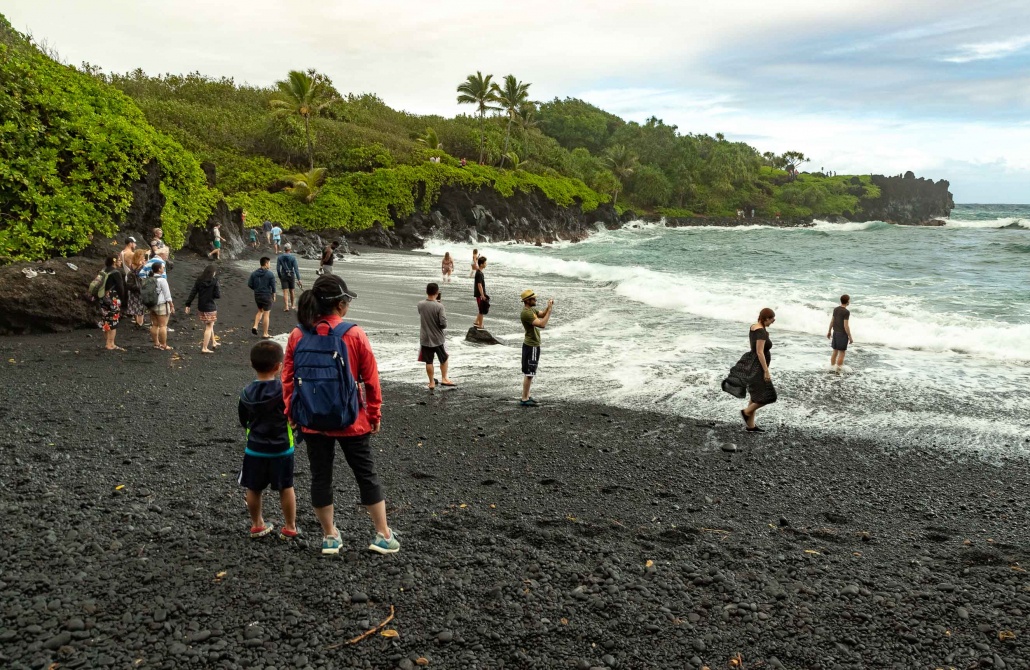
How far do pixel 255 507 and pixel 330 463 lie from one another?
0.75 m

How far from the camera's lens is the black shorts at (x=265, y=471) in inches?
166

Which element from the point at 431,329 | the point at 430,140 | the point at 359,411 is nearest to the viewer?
the point at 359,411

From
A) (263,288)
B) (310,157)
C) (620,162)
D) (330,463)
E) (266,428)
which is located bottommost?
(330,463)

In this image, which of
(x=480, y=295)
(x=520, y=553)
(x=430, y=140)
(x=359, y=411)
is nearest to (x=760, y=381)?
(x=520, y=553)

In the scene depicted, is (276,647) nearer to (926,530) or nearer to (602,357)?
(926,530)

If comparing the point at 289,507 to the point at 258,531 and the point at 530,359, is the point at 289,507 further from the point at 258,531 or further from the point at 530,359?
the point at 530,359

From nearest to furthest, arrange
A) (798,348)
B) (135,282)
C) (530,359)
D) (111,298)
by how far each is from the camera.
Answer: (530,359), (111,298), (135,282), (798,348)

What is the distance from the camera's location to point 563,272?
28312mm

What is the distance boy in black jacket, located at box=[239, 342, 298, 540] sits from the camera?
4.12 m

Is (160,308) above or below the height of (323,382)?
below

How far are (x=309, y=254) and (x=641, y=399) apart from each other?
993 inches

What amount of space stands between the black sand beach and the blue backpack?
107 centimetres

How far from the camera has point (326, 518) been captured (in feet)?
13.8

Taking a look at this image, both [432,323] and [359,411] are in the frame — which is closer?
[359,411]
